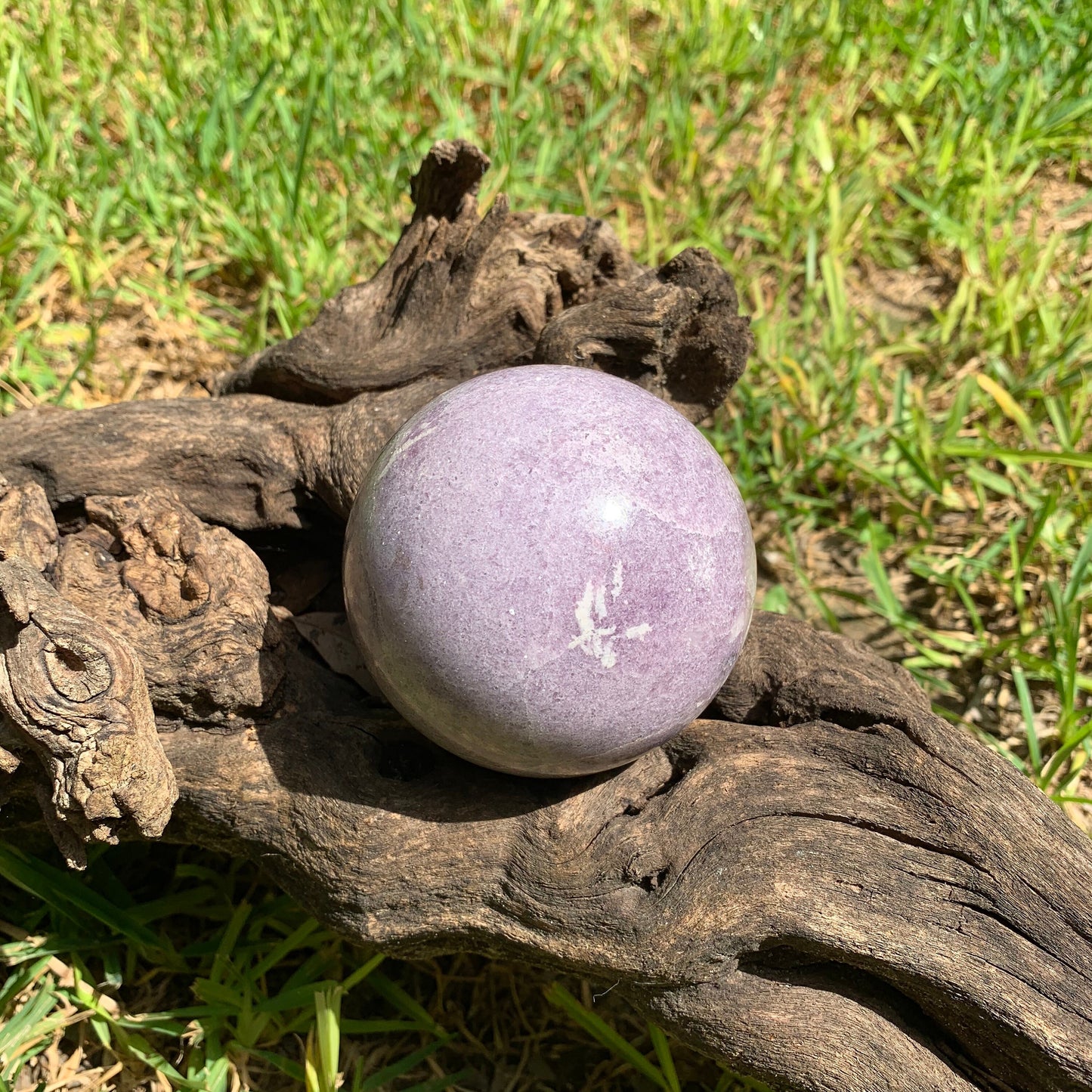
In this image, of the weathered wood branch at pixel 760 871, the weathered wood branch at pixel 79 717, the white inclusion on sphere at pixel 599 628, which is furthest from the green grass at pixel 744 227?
the white inclusion on sphere at pixel 599 628

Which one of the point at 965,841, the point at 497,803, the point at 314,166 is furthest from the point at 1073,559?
the point at 314,166

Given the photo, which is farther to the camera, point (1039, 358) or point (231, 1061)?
point (1039, 358)

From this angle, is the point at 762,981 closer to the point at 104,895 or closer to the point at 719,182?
the point at 104,895

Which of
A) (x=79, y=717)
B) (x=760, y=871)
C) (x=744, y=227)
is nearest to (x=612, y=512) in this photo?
(x=760, y=871)

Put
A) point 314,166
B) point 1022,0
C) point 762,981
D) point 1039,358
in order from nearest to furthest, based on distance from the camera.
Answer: point 762,981, point 1039,358, point 314,166, point 1022,0

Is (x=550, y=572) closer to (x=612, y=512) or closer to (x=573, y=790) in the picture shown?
(x=612, y=512)

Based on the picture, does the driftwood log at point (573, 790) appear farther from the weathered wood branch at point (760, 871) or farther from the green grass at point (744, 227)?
the green grass at point (744, 227)

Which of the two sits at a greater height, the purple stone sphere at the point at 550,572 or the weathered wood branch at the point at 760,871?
the purple stone sphere at the point at 550,572
